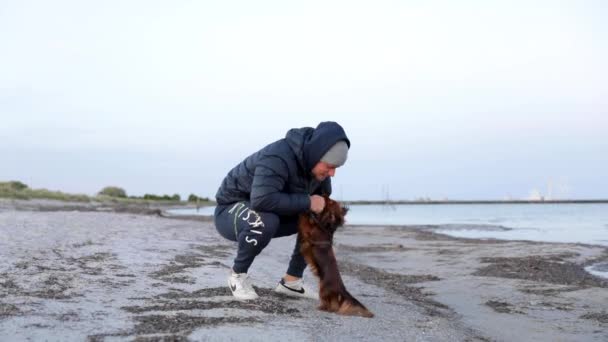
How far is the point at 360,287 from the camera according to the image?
21.7 feet

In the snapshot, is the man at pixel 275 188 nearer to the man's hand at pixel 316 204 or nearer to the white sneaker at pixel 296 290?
the man's hand at pixel 316 204

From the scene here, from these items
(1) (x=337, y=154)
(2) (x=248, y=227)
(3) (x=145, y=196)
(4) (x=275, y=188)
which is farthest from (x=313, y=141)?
(3) (x=145, y=196)

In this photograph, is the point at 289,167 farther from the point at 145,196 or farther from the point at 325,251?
the point at 145,196

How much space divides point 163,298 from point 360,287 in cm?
261

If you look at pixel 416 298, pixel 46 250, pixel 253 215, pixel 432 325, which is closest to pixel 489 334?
pixel 432 325

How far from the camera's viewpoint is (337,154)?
4.48 m

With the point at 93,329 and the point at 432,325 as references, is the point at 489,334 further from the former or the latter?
the point at 93,329

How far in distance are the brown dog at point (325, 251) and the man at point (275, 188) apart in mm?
101

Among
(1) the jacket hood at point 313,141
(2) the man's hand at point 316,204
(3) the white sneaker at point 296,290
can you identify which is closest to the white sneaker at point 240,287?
(3) the white sneaker at point 296,290

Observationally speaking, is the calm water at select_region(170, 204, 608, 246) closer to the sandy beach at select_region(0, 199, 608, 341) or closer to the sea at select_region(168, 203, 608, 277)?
the sea at select_region(168, 203, 608, 277)

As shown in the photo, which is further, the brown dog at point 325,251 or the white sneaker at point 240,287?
the white sneaker at point 240,287

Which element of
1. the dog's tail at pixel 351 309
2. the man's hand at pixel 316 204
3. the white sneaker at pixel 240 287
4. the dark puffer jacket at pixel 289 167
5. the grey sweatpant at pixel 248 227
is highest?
the dark puffer jacket at pixel 289 167

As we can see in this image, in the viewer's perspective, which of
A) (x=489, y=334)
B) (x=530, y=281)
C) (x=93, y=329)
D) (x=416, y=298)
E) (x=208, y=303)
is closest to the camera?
(x=93, y=329)

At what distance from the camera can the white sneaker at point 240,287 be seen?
4.74 metres
